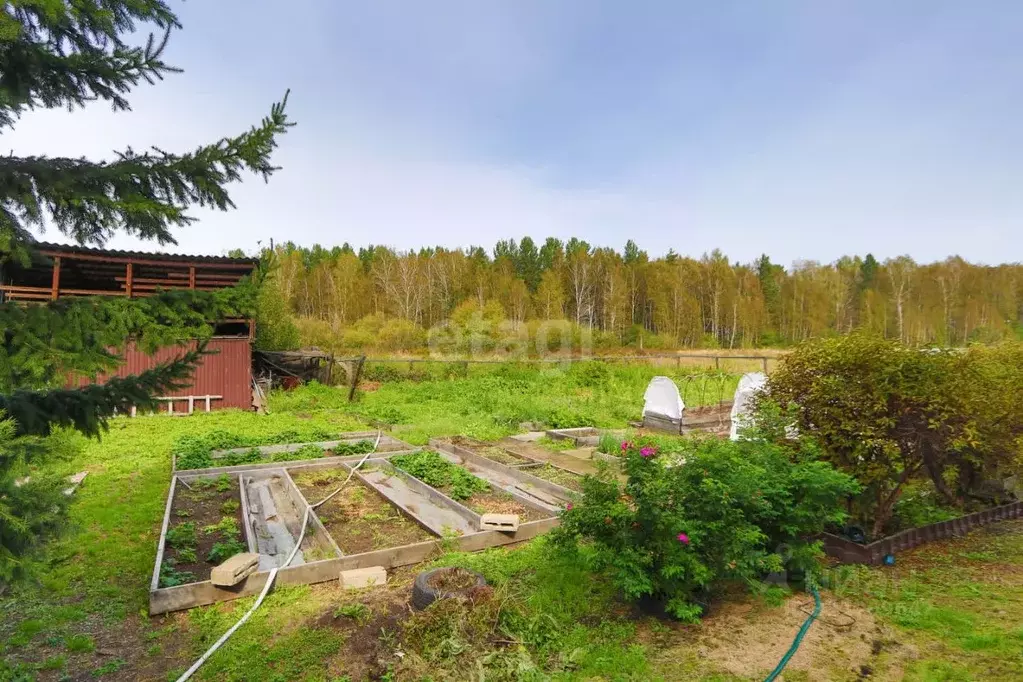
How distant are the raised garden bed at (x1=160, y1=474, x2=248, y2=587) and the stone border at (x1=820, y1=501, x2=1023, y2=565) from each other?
576cm

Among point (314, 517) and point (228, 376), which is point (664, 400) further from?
point (228, 376)

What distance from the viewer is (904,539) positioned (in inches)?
199

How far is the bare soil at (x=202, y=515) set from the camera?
4992 millimetres

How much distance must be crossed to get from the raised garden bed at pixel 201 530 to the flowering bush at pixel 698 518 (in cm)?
332

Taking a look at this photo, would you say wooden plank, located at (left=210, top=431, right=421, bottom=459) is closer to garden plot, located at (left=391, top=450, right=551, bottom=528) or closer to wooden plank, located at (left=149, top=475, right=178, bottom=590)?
garden plot, located at (left=391, top=450, right=551, bottom=528)

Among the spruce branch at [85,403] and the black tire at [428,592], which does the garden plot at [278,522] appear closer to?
the black tire at [428,592]

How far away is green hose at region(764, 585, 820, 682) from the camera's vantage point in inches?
126

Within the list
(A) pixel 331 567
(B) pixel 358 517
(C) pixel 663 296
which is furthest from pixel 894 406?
(C) pixel 663 296

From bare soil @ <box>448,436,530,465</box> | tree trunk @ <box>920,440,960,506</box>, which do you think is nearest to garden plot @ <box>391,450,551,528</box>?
bare soil @ <box>448,436,530,465</box>

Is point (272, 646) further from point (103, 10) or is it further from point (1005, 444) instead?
point (1005, 444)

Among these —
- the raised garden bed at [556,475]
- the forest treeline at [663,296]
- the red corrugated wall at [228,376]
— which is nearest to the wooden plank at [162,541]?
the raised garden bed at [556,475]

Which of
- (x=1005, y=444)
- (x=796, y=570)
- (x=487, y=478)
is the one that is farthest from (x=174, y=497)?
(x=1005, y=444)

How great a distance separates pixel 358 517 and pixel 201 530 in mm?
1688

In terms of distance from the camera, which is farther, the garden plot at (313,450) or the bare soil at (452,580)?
the garden plot at (313,450)
